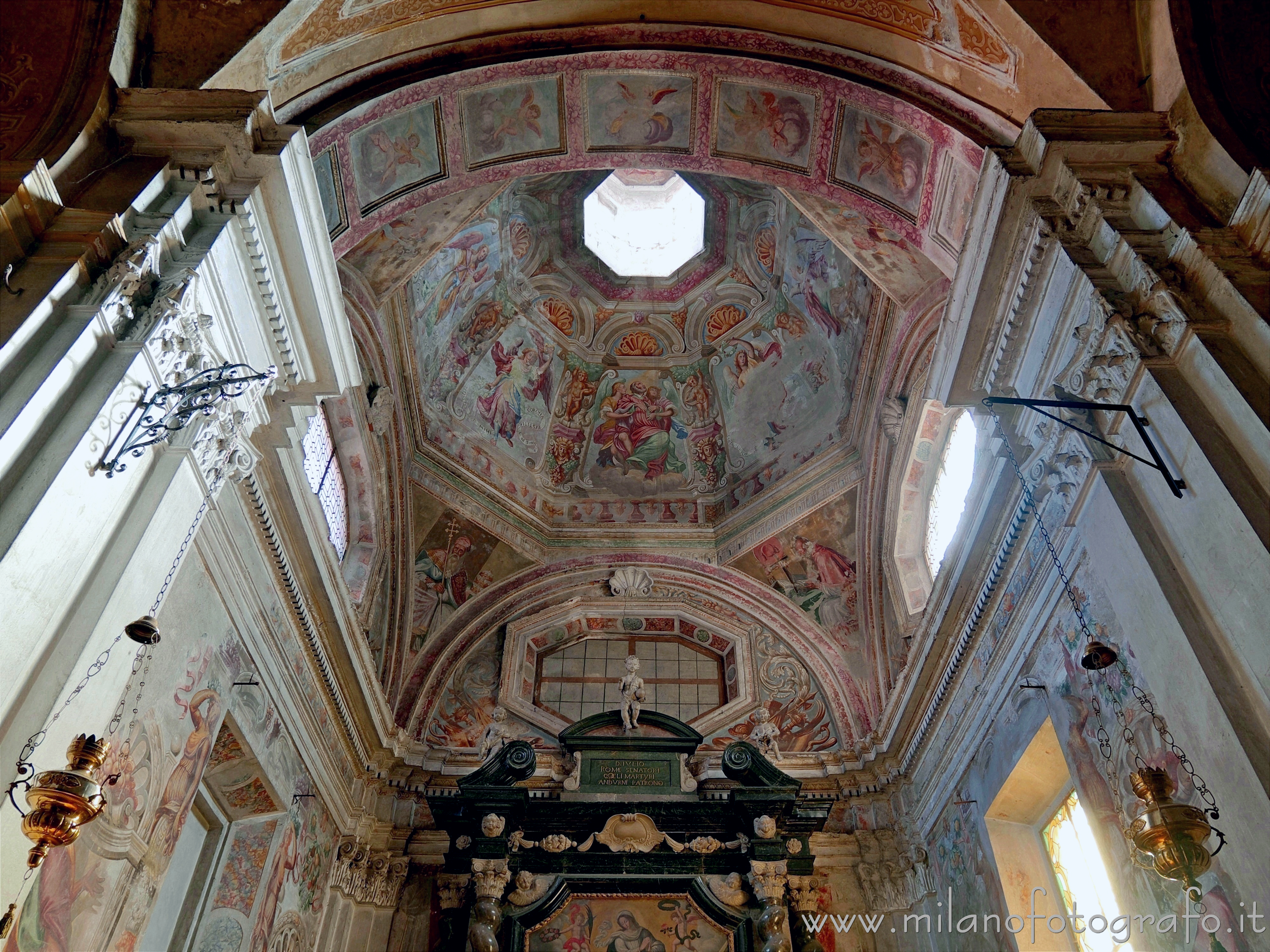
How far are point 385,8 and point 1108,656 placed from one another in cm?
676

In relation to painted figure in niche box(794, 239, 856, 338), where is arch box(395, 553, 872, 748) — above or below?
below

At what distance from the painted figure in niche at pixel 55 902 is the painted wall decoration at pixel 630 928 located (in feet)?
14.3

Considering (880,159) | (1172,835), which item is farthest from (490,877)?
(880,159)

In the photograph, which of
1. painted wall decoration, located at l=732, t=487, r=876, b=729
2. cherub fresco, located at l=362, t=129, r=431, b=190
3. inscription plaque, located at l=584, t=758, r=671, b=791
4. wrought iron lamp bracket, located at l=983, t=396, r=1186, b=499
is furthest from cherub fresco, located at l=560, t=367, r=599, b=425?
wrought iron lamp bracket, located at l=983, t=396, r=1186, b=499

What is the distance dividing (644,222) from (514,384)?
13.2 feet

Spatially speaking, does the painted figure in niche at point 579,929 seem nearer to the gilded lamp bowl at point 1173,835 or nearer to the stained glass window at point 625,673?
the stained glass window at point 625,673

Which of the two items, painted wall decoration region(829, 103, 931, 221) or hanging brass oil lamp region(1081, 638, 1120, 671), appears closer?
hanging brass oil lamp region(1081, 638, 1120, 671)

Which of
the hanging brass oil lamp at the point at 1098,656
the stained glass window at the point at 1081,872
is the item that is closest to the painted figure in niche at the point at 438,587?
the stained glass window at the point at 1081,872

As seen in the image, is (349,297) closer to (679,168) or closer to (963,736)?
(679,168)

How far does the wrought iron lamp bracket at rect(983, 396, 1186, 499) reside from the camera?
4727 millimetres

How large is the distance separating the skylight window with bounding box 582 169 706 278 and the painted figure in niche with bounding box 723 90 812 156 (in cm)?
637

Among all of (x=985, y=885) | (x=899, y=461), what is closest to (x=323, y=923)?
(x=985, y=885)

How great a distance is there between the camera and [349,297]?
33.7 feet

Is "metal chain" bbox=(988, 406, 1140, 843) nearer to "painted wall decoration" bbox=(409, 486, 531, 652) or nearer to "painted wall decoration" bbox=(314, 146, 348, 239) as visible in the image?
"painted wall decoration" bbox=(314, 146, 348, 239)
